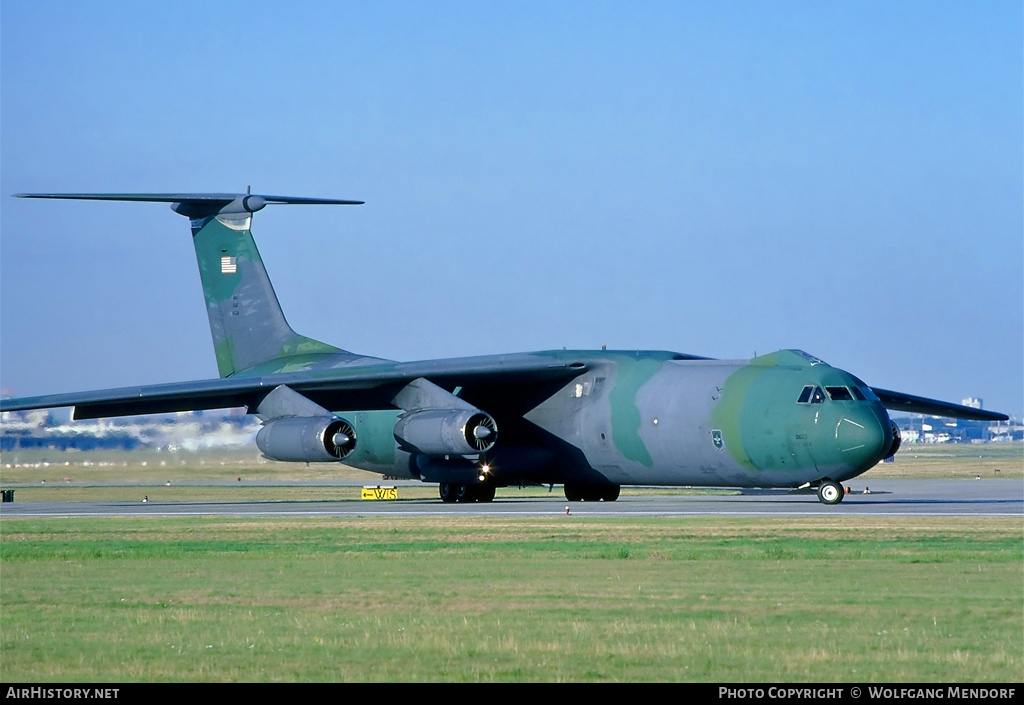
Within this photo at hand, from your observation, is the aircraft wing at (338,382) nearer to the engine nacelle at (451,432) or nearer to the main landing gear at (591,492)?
the engine nacelle at (451,432)

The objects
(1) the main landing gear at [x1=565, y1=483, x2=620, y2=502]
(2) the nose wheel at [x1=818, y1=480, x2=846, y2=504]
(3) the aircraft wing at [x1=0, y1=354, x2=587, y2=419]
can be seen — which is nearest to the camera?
(2) the nose wheel at [x1=818, y1=480, x2=846, y2=504]

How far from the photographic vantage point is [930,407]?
129 ft

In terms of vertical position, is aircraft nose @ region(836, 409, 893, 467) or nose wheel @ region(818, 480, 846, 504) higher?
aircraft nose @ region(836, 409, 893, 467)

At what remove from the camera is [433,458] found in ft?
120

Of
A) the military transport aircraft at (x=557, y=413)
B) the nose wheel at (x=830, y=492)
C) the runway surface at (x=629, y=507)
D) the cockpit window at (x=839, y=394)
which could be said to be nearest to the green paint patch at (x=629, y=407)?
the military transport aircraft at (x=557, y=413)

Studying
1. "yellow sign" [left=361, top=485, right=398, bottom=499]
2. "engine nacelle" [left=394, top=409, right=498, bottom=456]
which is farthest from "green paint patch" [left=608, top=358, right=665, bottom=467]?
"yellow sign" [left=361, top=485, right=398, bottom=499]

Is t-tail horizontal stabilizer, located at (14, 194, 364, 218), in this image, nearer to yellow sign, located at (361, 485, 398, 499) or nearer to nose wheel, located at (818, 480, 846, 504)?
yellow sign, located at (361, 485, 398, 499)

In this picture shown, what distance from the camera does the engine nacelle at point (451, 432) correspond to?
108ft

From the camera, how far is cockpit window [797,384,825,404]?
30.7 m

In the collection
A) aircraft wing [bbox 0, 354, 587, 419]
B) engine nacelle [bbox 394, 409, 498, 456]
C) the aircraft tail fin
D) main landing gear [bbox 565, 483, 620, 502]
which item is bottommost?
main landing gear [bbox 565, 483, 620, 502]

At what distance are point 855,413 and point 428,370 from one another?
9.84 meters

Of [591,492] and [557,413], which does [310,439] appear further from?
[591,492]

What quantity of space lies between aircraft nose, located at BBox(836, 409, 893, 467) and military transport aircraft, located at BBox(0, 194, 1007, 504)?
0.09 ft
